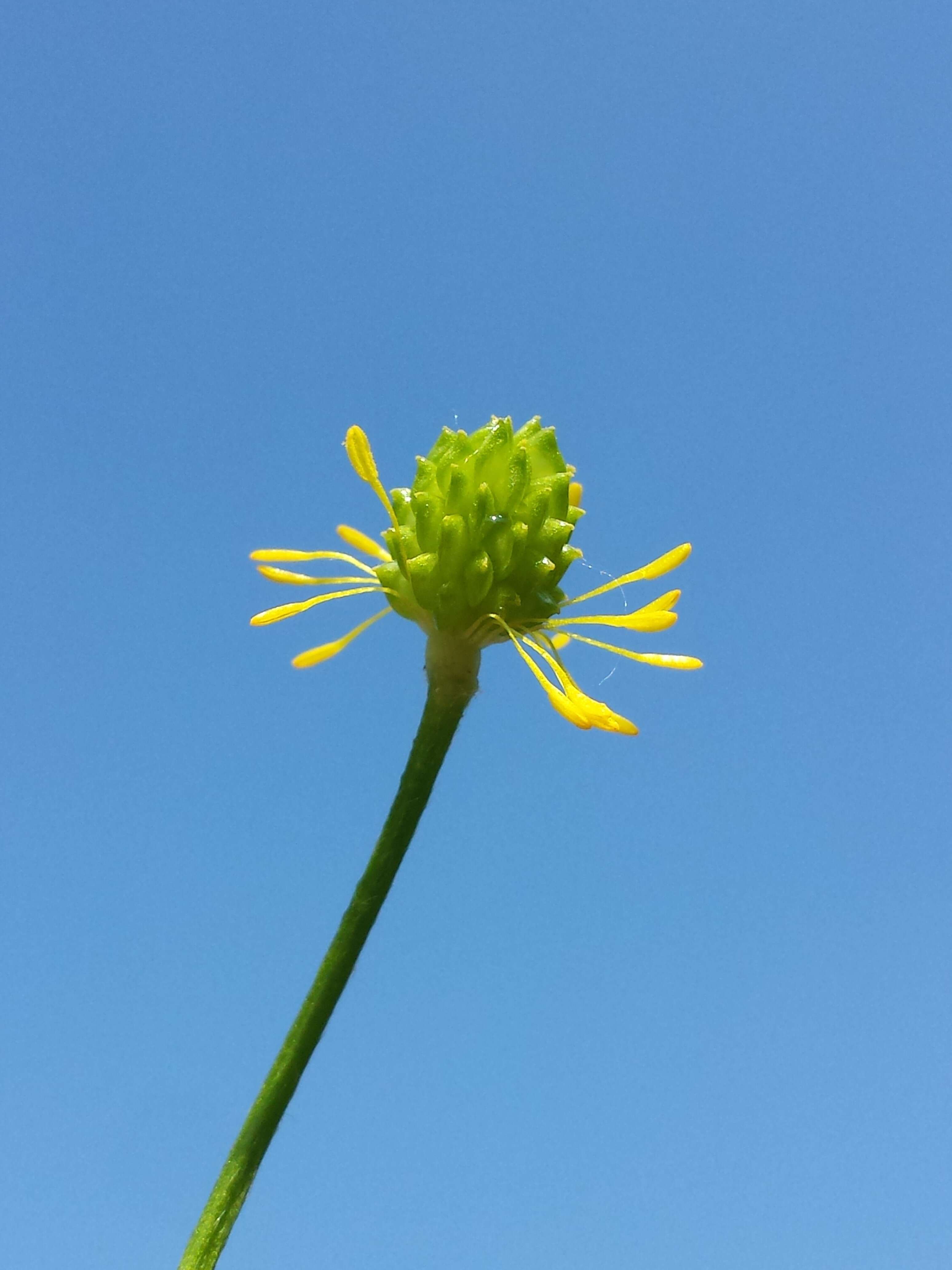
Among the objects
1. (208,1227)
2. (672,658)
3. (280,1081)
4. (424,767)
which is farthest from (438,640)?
(208,1227)

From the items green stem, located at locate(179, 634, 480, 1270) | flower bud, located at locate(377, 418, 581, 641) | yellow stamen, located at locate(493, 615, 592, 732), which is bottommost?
green stem, located at locate(179, 634, 480, 1270)

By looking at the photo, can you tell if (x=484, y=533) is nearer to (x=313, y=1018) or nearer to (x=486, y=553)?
(x=486, y=553)

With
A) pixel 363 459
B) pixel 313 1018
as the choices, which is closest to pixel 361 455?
pixel 363 459

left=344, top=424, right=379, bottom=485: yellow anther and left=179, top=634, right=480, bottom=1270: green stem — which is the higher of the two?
left=344, top=424, right=379, bottom=485: yellow anther

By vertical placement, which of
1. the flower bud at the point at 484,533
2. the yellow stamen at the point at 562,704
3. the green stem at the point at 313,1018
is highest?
the flower bud at the point at 484,533

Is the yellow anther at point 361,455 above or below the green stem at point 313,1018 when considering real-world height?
above
